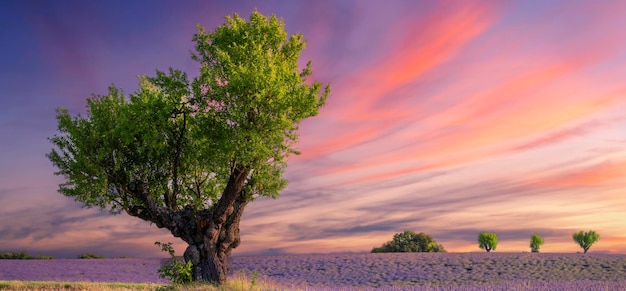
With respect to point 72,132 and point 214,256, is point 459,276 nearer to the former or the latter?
point 214,256

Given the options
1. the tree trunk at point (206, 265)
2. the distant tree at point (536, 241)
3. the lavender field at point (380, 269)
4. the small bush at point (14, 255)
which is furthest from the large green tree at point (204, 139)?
the distant tree at point (536, 241)

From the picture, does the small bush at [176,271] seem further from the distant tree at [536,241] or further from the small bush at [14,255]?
the distant tree at [536,241]

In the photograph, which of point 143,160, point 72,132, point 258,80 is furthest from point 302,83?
point 72,132

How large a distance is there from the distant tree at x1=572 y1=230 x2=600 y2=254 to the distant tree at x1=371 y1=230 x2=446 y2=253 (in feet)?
56.4

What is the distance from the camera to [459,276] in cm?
3212

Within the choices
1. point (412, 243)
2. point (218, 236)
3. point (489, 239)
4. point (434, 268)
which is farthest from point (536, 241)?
point (218, 236)

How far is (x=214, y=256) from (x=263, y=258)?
21943mm

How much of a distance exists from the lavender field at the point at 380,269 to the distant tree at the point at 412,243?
11985 millimetres

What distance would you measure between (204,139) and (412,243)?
127 feet

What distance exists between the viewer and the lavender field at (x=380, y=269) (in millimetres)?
31266

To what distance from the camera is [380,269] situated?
35062 millimetres

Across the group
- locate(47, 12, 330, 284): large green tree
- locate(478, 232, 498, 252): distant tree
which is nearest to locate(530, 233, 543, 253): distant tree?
locate(478, 232, 498, 252): distant tree

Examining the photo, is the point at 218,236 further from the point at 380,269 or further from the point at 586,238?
the point at 586,238

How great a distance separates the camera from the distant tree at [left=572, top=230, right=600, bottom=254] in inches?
2320
